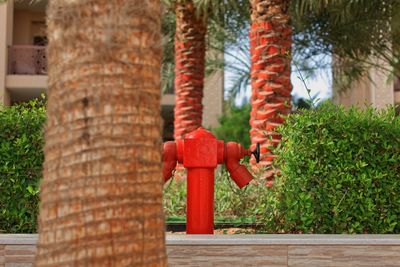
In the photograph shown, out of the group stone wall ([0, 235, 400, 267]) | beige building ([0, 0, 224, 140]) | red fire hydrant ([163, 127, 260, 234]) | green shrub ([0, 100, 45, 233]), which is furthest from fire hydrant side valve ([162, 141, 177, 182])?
beige building ([0, 0, 224, 140])

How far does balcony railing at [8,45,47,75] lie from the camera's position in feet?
65.0

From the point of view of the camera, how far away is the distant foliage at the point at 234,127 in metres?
21.2

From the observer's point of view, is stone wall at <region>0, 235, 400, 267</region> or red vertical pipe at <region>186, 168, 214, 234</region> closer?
stone wall at <region>0, 235, 400, 267</region>

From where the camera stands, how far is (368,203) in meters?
5.29

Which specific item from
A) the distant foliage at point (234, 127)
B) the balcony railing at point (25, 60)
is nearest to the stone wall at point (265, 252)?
the balcony railing at point (25, 60)

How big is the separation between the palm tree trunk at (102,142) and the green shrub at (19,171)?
2862 mm

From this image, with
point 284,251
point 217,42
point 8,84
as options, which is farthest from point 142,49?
point 8,84

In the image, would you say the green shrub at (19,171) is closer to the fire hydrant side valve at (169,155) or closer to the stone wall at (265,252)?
the stone wall at (265,252)

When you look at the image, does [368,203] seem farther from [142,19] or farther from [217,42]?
[217,42]

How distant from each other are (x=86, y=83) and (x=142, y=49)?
0.85 ft

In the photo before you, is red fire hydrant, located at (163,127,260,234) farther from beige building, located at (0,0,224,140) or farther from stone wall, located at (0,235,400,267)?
beige building, located at (0,0,224,140)

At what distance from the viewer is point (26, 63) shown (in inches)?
791

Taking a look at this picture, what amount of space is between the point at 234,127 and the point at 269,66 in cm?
1355

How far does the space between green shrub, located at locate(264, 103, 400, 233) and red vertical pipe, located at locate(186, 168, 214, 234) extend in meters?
0.61
